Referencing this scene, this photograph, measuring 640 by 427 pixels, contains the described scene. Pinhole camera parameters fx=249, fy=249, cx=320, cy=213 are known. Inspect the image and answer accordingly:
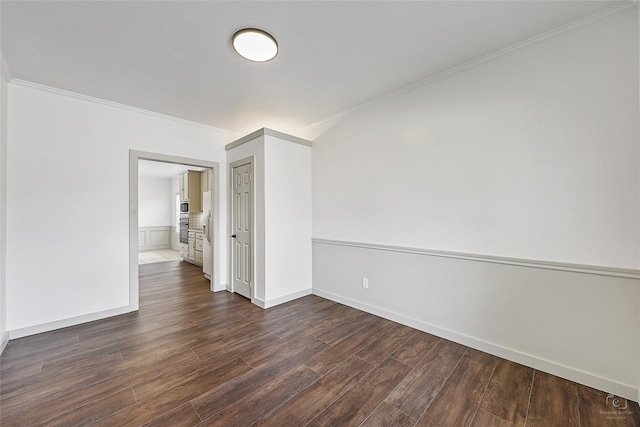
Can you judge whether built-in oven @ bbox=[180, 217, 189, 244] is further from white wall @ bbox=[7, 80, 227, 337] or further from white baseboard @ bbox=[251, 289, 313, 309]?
white baseboard @ bbox=[251, 289, 313, 309]

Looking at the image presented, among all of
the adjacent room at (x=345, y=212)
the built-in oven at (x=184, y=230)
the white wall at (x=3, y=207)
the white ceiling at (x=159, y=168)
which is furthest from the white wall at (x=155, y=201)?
the white wall at (x=3, y=207)

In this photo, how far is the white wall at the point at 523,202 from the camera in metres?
1.80

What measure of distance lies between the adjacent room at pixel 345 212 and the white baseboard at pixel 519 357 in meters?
0.01

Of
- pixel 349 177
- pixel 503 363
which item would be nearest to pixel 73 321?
pixel 349 177

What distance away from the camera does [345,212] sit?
3.60 metres

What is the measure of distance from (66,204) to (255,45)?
9.37 ft

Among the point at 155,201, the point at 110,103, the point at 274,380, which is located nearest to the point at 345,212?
the point at 274,380

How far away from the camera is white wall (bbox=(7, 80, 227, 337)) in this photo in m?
2.66

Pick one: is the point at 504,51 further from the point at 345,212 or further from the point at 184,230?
the point at 184,230

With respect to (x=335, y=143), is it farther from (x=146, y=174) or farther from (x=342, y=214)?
(x=146, y=174)

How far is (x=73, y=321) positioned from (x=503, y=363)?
4.57 m

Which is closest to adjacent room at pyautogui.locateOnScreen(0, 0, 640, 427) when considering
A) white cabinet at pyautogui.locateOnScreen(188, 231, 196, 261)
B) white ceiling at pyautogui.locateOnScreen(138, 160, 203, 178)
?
white cabinet at pyautogui.locateOnScreen(188, 231, 196, 261)

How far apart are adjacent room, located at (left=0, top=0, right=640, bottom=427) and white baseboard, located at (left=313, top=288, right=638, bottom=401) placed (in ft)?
0.04

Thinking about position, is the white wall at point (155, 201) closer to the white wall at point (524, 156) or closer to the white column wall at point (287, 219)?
the white column wall at point (287, 219)
